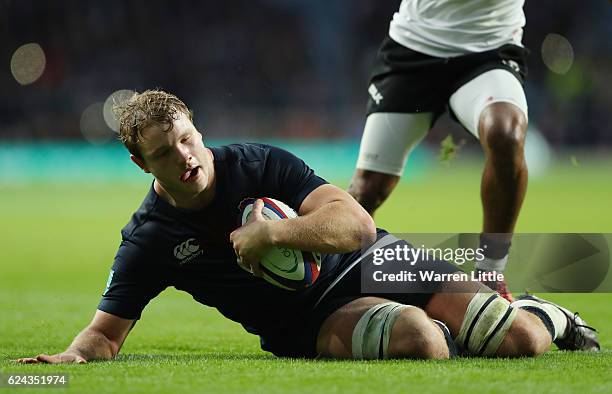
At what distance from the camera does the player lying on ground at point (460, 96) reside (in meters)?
5.45

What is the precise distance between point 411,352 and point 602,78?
81.3ft

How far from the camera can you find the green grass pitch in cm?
368

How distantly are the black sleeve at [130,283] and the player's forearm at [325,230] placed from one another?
722 mm

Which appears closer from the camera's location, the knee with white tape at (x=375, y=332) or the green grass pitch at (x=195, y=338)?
the green grass pitch at (x=195, y=338)

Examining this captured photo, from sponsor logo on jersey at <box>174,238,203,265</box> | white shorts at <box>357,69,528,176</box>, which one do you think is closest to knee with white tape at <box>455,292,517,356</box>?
sponsor logo on jersey at <box>174,238,203,265</box>

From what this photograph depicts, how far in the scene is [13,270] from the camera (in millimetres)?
9422

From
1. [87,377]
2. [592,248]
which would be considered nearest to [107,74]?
[592,248]

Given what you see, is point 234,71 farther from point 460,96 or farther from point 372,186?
point 460,96

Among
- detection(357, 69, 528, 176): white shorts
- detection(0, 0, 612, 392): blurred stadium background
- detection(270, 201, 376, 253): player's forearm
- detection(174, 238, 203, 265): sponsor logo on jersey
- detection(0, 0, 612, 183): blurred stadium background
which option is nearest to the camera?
detection(270, 201, 376, 253): player's forearm

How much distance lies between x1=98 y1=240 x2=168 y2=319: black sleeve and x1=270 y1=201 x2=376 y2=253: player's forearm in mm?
722

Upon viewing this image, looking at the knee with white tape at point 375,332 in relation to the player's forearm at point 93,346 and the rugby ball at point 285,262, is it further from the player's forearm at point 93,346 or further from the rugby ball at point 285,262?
the player's forearm at point 93,346

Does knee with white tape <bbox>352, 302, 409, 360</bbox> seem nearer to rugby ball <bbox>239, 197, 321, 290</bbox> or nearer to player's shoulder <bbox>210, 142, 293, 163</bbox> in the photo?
rugby ball <bbox>239, 197, 321, 290</bbox>

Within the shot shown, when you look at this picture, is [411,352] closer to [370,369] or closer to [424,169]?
[370,369]

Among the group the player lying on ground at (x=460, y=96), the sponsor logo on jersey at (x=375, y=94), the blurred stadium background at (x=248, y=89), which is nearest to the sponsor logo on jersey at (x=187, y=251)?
the player lying on ground at (x=460, y=96)
